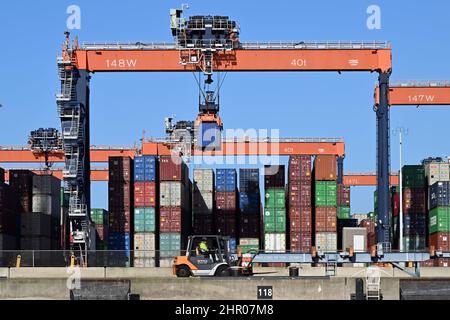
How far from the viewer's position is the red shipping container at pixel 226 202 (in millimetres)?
61438

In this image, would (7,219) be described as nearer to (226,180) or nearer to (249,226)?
(226,180)

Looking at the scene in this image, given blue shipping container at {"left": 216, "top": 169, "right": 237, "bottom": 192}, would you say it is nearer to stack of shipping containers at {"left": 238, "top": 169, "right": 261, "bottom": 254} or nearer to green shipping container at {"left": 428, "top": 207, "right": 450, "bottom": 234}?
stack of shipping containers at {"left": 238, "top": 169, "right": 261, "bottom": 254}

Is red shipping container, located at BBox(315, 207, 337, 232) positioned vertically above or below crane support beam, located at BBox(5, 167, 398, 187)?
below

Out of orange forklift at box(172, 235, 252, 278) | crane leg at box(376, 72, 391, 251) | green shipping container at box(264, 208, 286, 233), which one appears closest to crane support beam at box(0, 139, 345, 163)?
green shipping container at box(264, 208, 286, 233)

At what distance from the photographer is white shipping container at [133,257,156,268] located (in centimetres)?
3731

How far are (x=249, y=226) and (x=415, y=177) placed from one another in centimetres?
1435

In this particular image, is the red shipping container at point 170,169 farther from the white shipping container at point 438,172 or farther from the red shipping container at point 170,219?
the white shipping container at point 438,172

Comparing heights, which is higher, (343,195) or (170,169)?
(170,169)

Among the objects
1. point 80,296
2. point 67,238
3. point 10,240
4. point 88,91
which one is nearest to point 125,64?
point 88,91

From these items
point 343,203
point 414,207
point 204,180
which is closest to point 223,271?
point 204,180

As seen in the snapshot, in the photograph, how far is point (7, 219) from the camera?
55125 millimetres

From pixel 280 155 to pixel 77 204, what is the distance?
93.4ft

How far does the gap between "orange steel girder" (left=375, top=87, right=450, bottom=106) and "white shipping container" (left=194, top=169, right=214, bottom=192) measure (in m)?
15.0
